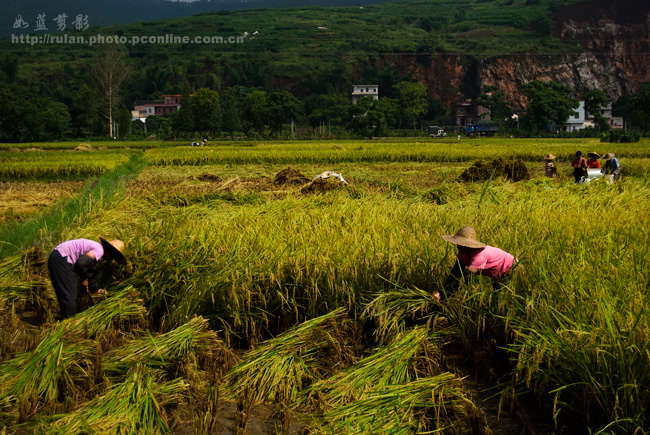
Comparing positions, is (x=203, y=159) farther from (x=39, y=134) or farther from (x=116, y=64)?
(x=116, y=64)

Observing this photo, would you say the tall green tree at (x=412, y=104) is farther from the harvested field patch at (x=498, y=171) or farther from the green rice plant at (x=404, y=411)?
the green rice plant at (x=404, y=411)

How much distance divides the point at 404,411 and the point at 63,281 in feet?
9.32

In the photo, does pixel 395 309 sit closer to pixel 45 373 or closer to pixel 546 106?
pixel 45 373

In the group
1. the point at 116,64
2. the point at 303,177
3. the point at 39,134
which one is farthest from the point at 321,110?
the point at 303,177

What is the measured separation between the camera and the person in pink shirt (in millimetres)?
3815

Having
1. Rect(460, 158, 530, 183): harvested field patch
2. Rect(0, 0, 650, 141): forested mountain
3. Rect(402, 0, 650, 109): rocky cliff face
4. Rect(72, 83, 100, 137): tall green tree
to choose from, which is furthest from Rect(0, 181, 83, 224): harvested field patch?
Rect(402, 0, 650, 109): rocky cliff face

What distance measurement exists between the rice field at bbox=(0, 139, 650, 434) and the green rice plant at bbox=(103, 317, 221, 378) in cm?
1

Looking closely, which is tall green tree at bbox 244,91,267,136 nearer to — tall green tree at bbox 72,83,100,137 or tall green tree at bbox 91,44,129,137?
→ tall green tree at bbox 91,44,129,137

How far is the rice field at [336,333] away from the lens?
2936 mm

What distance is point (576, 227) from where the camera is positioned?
5.14 meters

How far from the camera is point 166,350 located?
357 centimetres

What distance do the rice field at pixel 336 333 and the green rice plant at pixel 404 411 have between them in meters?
0.01

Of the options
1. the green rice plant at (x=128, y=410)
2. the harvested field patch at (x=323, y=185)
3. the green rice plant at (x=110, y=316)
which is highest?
the harvested field patch at (x=323, y=185)

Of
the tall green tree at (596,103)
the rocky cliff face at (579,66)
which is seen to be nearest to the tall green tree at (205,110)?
the tall green tree at (596,103)
